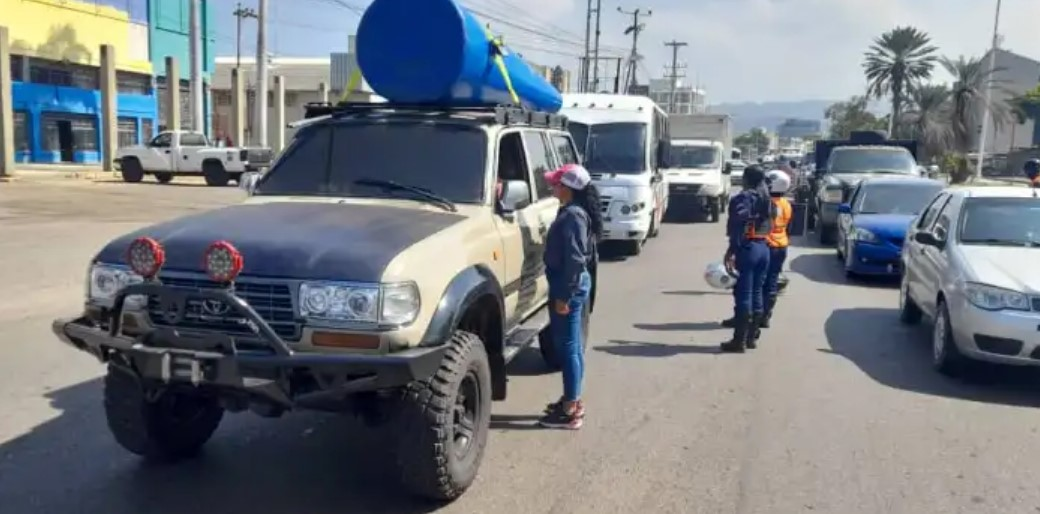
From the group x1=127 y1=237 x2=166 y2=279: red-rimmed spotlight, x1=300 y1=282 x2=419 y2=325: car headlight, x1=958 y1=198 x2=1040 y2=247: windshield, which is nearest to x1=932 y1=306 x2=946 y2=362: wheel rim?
x1=958 y1=198 x2=1040 y2=247: windshield

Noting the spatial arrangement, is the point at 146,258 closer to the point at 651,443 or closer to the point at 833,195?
the point at 651,443

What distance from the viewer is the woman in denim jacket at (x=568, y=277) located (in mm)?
5637

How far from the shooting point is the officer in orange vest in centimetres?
892

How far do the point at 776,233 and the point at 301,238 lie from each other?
19.7ft

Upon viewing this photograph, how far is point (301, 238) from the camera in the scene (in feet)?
14.3

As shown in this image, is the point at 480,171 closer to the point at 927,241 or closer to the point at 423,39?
the point at 423,39

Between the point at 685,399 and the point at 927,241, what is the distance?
3.22 metres

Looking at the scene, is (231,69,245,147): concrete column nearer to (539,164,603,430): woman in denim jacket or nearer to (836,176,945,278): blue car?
(836,176,945,278): blue car

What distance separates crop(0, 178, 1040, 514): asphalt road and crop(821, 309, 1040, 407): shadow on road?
0.10ft

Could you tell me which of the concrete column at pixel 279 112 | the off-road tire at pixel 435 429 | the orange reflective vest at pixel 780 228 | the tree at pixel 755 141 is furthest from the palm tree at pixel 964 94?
the tree at pixel 755 141

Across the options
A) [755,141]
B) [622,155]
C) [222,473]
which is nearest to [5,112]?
[622,155]

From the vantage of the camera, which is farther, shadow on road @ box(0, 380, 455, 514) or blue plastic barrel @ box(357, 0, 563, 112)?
blue plastic barrel @ box(357, 0, 563, 112)

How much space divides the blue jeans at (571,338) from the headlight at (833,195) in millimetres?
12807

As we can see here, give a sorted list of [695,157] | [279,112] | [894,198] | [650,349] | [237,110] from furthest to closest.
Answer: [279,112]
[237,110]
[695,157]
[894,198]
[650,349]
